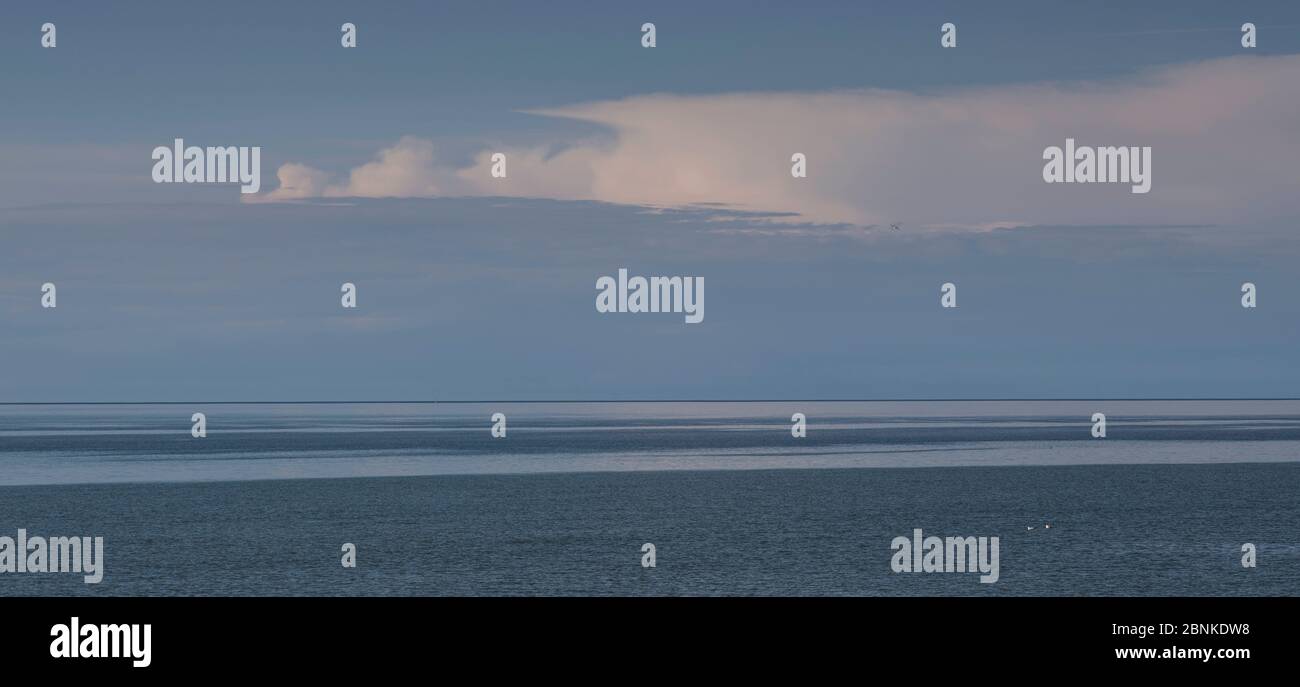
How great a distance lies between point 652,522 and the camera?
73750mm

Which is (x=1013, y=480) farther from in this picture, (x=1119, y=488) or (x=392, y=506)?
(x=392, y=506)

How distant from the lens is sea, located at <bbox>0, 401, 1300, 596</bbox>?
5069 centimetres

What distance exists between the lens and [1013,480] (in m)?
110

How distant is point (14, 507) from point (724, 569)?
54527 millimetres

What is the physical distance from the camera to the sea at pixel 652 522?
50688mm

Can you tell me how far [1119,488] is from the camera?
331 ft
